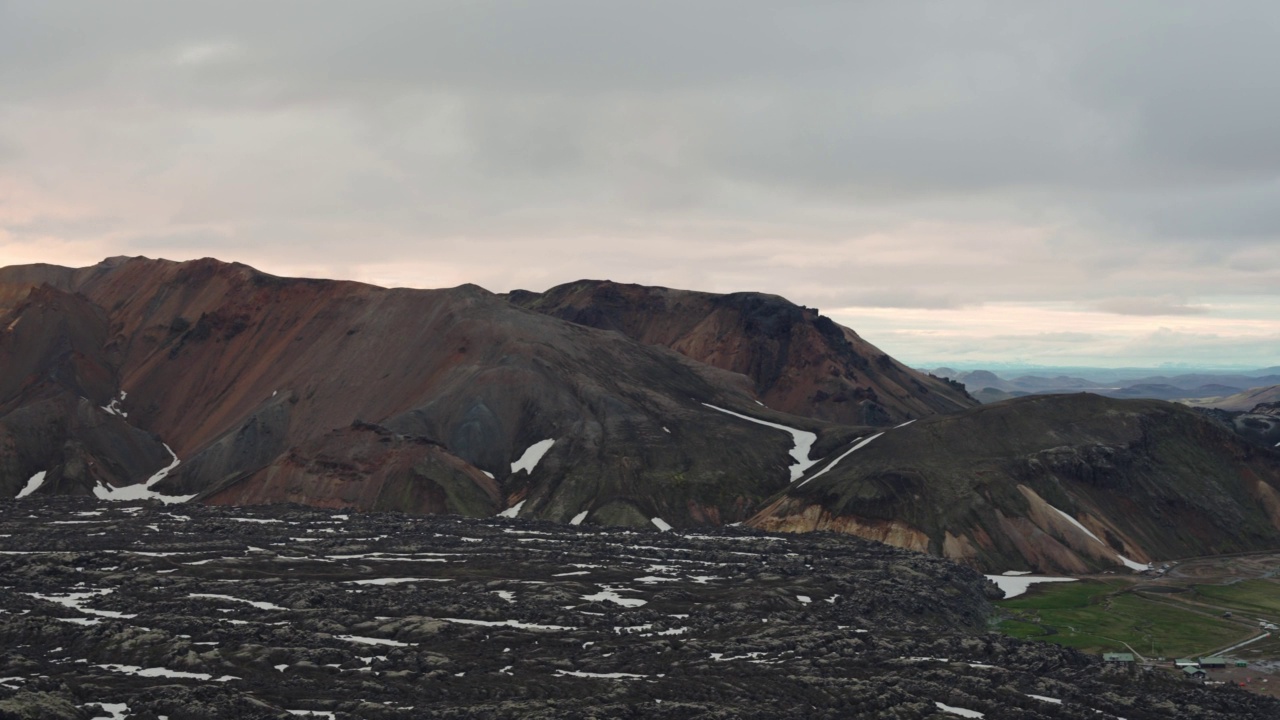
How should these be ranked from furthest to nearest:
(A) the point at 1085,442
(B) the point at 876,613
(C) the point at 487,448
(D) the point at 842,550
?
1. (C) the point at 487,448
2. (A) the point at 1085,442
3. (D) the point at 842,550
4. (B) the point at 876,613

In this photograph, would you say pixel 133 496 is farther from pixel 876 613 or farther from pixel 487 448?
pixel 876 613

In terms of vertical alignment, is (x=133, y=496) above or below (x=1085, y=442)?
below

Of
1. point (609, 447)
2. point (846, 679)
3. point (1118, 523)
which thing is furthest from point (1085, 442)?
point (846, 679)

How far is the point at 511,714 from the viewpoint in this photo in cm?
7306

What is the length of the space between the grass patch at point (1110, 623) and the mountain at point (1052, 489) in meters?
18.0

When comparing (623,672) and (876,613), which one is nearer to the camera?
(623,672)

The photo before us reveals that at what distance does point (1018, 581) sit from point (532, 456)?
7947cm

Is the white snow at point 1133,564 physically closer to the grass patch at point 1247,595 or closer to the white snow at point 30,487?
the grass patch at point 1247,595

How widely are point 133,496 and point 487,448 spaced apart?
194ft

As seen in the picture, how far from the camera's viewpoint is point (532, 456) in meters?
194

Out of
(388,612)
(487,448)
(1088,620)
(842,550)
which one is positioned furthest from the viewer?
(487,448)

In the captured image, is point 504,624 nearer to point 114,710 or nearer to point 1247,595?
point 114,710

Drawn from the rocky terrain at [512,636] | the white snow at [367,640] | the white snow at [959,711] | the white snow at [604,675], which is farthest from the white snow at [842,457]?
the white snow at [959,711]

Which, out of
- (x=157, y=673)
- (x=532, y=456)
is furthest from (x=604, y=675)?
(x=532, y=456)
